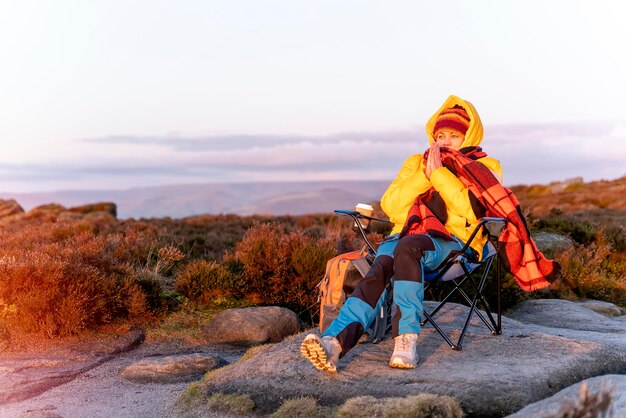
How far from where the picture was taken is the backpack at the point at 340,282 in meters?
4.96

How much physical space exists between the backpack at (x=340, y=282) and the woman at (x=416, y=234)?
0.69 ft

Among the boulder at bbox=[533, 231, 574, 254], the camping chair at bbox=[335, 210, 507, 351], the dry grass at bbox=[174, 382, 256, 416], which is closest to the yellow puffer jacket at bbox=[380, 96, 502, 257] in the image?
the camping chair at bbox=[335, 210, 507, 351]

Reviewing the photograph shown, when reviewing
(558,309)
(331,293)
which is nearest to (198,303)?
(331,293)

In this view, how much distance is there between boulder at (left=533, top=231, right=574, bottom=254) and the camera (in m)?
10.5

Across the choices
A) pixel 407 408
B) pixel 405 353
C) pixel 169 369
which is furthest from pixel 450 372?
pixel 169 369

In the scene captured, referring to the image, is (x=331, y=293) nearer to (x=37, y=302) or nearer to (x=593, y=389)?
(x=593, y=389)

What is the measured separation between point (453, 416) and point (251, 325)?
124 inches

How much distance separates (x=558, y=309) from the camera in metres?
7.56

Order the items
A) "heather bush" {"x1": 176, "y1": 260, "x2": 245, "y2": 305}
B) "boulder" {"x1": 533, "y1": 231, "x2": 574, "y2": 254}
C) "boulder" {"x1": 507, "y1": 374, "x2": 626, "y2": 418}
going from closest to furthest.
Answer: "boulder" {"x1": 507, "y1": 374, "x2": 626, "y2": 418} → "heather bush" {"x1": 176, "y1": 260, "x2": 245, "y2": 305} → "boulder" {"x1": 533, "y1": 231, "x2": 574, "y2": 254}

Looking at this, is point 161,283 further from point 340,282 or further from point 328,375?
point 328,375

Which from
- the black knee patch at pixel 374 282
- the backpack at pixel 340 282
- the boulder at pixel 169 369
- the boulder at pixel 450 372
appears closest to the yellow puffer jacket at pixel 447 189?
the backpack at pixel 340 282

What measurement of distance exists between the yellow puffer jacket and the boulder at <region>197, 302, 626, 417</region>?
0.75 metres

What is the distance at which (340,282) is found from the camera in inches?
196

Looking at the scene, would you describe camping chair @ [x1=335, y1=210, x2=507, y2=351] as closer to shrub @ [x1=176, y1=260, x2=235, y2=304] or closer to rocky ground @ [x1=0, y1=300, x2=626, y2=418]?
rocky ground @ [x1=0, y1=300, x2=626, y2=418]
